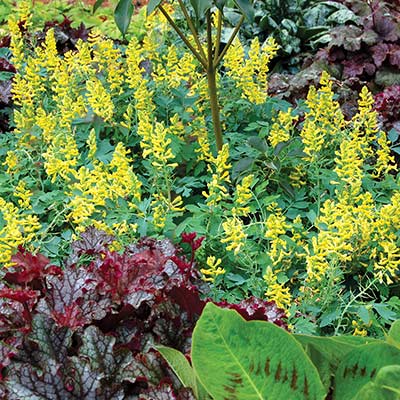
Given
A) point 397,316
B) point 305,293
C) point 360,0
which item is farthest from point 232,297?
point 360,0

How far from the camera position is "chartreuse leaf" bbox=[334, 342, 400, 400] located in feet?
3.77

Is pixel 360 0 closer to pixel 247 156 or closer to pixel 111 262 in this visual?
pixel 247 156

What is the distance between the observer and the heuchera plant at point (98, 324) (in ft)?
4.49

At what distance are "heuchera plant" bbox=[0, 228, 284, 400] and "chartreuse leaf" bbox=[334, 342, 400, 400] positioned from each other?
0.89 feet

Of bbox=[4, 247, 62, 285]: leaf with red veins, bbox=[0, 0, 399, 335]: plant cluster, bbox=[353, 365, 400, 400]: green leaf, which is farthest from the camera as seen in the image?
bbox=[0, 0, 399, 335]: plant cluster

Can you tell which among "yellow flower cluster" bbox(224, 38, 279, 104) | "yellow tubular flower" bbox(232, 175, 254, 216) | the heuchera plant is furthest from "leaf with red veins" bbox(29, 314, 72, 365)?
"yellow flower cluster" bbox(224, 38, 279, 104)

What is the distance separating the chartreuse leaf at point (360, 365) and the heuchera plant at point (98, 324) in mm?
272

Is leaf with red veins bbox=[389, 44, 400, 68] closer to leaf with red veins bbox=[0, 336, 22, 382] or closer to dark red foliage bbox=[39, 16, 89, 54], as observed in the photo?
dark red foliage bbox=[39, 16, 89, 54]

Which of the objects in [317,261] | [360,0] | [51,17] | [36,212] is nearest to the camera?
[317,261]

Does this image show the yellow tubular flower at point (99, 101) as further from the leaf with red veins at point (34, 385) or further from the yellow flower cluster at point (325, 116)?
the leaf with red veins at point (34, 385)

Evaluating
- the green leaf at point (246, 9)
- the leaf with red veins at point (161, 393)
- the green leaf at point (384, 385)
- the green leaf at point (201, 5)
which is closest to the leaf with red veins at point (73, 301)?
the leaf with red veins at point (161, 393)

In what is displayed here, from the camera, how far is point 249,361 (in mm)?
1139

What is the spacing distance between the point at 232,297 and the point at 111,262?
618mm

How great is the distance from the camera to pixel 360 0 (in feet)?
20.5
